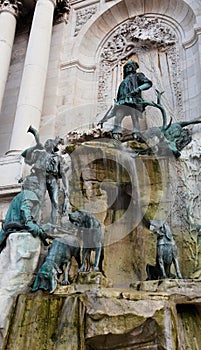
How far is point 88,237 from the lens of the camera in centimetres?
500

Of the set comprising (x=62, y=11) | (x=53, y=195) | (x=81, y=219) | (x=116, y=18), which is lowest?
(x=81, y=219)

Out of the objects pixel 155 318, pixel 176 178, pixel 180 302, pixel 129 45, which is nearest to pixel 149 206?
pixel 176 178

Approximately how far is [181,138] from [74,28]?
7110mm

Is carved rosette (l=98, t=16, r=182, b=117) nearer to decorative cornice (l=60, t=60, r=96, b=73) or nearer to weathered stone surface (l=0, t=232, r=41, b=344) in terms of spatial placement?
decorative cornice (l=60, t=60, r=96, b=73)

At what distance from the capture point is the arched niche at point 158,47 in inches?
388

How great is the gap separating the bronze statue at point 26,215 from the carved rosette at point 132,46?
17.0 feet

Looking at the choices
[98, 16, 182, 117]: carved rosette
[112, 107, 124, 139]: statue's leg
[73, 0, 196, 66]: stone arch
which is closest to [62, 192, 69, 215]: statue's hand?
[112, 107, 124, 139]: statue's leg

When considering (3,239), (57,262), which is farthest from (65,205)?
(57,262)

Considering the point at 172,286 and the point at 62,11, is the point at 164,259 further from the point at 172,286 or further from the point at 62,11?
the point at 62,11

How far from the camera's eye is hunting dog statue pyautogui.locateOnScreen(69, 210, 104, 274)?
492cm

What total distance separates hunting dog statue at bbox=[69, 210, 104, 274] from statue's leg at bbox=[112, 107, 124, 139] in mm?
3044

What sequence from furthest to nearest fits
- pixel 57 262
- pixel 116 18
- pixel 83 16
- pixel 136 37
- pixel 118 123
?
pixel 83 16
pixel 116 18
pixel 136 37
pixel 118 123
pixel 57 262

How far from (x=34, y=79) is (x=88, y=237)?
5.92 m

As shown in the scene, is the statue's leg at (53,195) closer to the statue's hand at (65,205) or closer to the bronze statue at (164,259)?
the statue's hand at (65,205)
